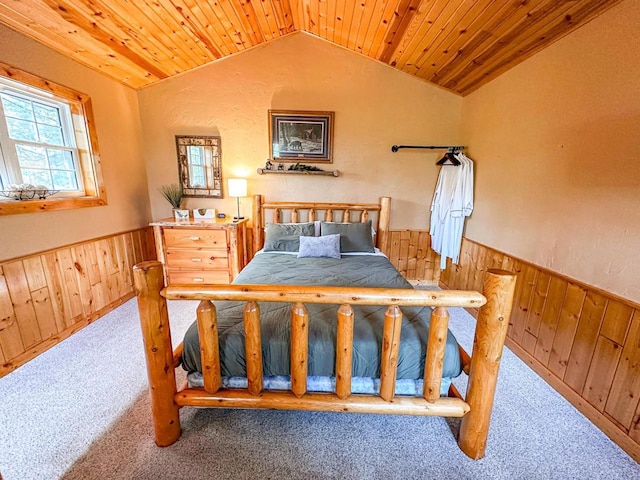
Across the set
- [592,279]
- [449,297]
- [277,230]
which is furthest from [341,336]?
[277,230]

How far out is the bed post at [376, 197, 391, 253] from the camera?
338 centimetres

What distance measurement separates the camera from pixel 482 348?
Result: 1.27m

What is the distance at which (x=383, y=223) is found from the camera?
3.43 m

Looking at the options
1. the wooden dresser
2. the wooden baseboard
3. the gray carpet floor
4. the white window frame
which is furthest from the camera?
the wooden dresser

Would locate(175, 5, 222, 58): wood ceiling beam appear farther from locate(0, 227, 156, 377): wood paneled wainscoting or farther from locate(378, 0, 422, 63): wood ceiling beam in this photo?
locate(0, 227, 156, 377): wood paneled wainscoting

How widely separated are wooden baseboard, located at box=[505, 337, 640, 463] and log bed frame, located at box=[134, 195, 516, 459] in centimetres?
81

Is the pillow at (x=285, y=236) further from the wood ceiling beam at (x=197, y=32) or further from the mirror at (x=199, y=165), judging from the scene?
the wood ceiling beam at (x=197, y=32)

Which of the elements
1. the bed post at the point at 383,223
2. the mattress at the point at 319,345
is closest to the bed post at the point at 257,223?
the bed post at the point at 383,223

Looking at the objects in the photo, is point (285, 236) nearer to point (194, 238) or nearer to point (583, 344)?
point (194, 238)

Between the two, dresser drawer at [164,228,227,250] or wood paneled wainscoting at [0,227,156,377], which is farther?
dresser drawer at [164,228,227,250]

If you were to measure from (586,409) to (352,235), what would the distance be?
217 centimetres

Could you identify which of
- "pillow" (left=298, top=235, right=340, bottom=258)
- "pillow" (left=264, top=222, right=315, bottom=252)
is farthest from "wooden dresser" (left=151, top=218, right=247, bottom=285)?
"pillow" (left=298, top=235, right=340, bottom=258)

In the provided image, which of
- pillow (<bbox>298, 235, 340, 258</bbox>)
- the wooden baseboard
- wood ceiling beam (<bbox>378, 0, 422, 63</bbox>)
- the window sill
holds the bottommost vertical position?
the wooden baseboard

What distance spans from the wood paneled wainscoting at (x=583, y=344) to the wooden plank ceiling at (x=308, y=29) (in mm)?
1764
